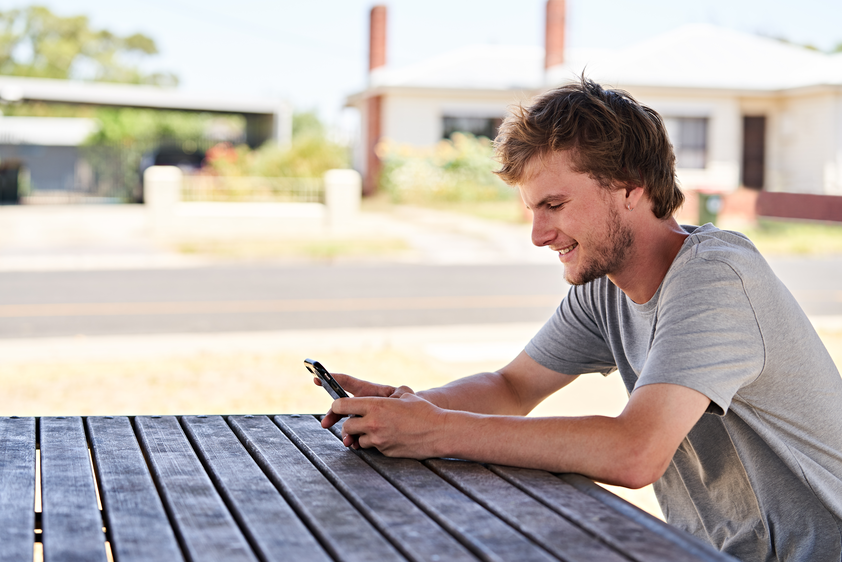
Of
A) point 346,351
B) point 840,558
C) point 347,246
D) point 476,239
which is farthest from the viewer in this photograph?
point 476,239

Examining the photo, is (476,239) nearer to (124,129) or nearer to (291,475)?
(291,475)

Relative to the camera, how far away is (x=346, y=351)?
7.66m

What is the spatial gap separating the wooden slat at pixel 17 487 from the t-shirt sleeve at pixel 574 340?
1.46 meters

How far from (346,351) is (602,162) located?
18.2 feet

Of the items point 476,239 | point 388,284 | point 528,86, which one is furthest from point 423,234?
point 528,86

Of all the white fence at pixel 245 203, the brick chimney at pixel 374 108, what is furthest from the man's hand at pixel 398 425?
the brick chimney at pixel 374 108

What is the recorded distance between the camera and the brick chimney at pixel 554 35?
2561 cm

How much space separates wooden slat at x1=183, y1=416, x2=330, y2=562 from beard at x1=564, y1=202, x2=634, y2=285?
0.96 meters

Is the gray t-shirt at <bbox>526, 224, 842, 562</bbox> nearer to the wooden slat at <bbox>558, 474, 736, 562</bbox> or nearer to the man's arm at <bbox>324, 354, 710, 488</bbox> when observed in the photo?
the man's arm at <bbox>324, 354, 710, 488</bbox>

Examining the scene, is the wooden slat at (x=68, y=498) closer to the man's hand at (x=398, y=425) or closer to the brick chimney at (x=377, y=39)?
the man's hand at (x=398, y=425)

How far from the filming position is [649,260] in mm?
2393

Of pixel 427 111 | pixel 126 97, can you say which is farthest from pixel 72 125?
pixel 427 111

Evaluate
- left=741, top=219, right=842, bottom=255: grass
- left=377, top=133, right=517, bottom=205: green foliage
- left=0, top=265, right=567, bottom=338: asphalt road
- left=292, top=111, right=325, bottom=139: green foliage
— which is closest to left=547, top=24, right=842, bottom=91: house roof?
left=377, top=133, right=517, bottom=205: green foliage

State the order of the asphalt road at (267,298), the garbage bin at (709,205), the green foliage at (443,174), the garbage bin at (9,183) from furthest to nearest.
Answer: the garbage bin at (9,183) < the green foliage at (443,174) < the garbage bin at (709,205) < the asphalt road at (267,298)
